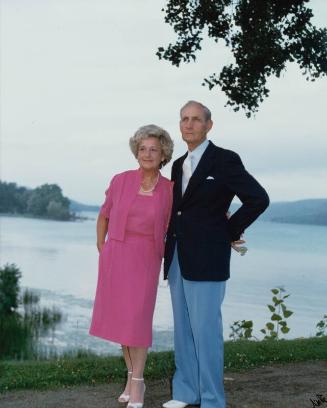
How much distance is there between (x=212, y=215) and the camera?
4930 millimetres

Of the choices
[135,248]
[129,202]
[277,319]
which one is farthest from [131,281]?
[277,319]

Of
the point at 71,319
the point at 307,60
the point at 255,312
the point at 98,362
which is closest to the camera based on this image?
the point at 98,362

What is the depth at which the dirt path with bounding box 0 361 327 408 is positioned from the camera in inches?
220

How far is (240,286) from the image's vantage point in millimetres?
37469

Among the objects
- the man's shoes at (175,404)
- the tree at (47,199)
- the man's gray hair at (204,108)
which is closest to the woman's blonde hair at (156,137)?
the man's gray hair at (204,108)

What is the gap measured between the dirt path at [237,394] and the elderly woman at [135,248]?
57cm

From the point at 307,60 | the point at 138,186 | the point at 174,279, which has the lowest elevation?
the point at 174,279

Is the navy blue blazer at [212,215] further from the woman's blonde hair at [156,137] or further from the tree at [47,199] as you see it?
the tree at [47,199]

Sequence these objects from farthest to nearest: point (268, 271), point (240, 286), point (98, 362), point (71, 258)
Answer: point (71, 258) → point (268, 271) → point (240, 286) → point (98, 362)

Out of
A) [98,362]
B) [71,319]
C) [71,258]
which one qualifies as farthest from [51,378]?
[71,258]

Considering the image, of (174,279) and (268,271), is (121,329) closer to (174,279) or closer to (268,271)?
(174,279)

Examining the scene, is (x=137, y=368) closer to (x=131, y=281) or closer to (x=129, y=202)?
(x=131, y=281)

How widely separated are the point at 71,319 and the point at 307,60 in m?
11.4

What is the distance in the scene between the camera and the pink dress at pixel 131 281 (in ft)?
16.4
